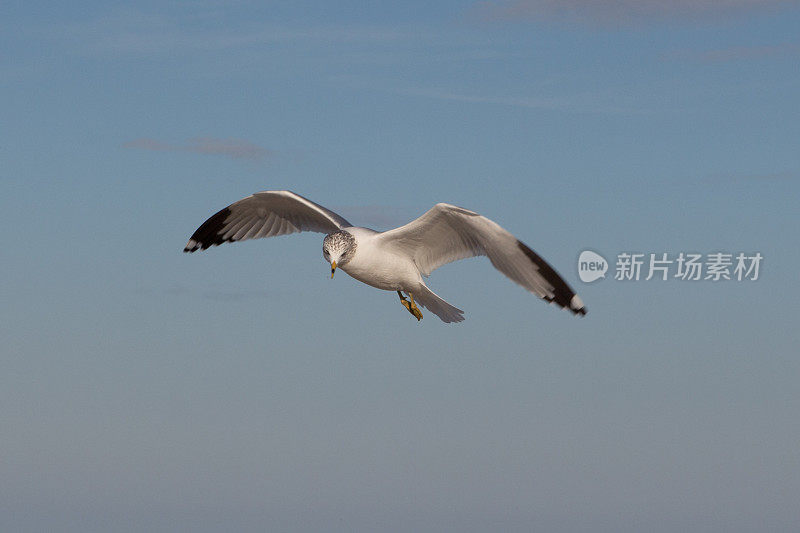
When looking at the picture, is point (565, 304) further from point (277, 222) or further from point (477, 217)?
point (277, 222)

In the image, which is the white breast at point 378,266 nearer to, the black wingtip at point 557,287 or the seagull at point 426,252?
the seagull at point 426,252

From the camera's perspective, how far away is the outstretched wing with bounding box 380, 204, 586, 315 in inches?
478

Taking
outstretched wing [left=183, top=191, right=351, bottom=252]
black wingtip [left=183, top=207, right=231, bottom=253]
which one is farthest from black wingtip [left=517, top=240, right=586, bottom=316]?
black wingtip [left=183, top=207, right=231, bottom=253]

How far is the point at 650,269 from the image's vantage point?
15.6 meters

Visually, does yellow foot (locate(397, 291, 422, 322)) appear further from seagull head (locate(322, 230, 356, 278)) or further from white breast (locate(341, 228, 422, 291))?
seagull head (locate(322, 230, 356, 278))

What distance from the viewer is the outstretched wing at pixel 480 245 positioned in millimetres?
12133

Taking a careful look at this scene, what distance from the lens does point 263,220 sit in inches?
630

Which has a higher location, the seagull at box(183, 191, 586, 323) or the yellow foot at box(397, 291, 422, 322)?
the seagull at box(183, 191, 586, 323)

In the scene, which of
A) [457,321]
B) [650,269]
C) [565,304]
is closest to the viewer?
[565,304]

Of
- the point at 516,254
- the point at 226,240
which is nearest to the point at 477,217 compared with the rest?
the point at 516,254

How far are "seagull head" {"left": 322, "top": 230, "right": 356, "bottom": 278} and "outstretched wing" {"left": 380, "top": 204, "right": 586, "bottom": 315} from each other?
39 centimetres

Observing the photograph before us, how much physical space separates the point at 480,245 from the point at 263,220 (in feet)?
14.1

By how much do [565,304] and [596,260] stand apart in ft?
8.84

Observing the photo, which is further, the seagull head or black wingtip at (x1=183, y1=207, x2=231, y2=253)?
black wingtip at (x1=183, y1=207, x2=231, y2=253)
